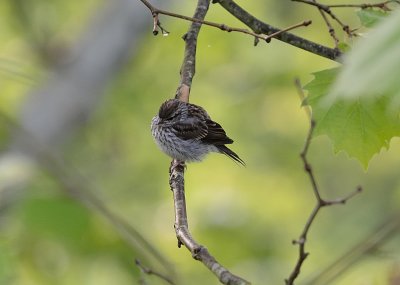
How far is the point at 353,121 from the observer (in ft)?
8.16

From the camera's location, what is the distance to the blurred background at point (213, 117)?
769 centimetres

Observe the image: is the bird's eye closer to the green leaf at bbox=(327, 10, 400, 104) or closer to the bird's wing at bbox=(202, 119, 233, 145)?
the bird's wing at bbox=(202, 119, 233, 145)

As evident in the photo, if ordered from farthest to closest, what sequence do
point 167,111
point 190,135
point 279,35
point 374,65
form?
point 190,135
point 167,111
point 279,35
point 374,65

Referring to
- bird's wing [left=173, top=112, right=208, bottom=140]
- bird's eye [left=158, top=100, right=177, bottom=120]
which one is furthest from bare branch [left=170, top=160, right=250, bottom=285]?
bird's wing [left=173, top=112, right=208, bottom=140]

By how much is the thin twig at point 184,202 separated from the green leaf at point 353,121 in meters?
0.43

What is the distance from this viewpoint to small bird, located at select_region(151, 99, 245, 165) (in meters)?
4.66

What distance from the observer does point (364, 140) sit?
248cm

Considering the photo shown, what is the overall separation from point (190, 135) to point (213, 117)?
4.63m

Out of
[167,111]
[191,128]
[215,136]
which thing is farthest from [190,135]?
[167,111]

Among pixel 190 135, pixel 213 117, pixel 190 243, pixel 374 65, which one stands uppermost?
pixel 213 117

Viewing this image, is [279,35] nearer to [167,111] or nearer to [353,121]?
[353,121]

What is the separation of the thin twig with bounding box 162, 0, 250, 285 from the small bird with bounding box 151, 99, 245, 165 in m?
1.17

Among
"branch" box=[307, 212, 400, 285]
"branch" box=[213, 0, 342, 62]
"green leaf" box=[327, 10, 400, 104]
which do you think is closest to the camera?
"green leaf" box=[327, 10, 400, 104]

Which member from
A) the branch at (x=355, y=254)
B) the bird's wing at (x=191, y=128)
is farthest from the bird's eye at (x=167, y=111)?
the branch at (x=355, y=254)
